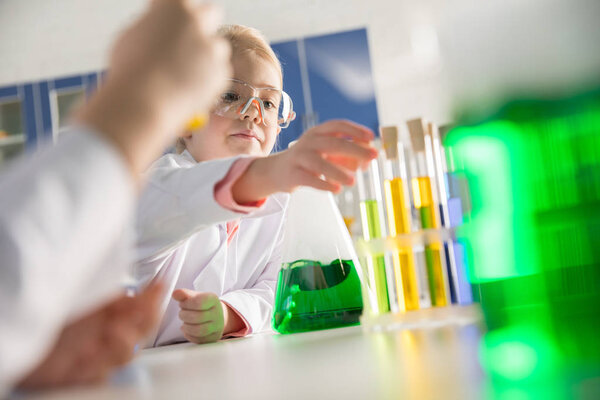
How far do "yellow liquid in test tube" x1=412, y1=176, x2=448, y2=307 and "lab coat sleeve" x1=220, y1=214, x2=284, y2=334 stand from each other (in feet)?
0.71

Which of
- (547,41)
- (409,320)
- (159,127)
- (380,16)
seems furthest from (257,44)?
(380,16)

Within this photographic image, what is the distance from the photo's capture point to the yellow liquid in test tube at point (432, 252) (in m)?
0.71

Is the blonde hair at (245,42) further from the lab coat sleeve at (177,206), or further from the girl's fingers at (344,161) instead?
the girl's fingers at (344,161)

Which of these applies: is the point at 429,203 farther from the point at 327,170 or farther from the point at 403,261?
the point at 327,170

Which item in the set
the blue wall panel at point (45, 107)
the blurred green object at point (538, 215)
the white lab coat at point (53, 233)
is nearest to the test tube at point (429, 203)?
the blurred green object at point (538, 215)

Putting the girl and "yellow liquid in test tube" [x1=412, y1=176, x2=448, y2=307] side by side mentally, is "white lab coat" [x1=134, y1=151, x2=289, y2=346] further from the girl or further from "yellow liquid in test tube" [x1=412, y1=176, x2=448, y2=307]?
"yellow liquid in test tube" [x1=412, y1=176, x2=448, y2=307]

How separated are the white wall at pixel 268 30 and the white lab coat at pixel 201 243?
9.71ft

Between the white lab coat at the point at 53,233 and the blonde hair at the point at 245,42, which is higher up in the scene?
the blonde hair at the point at 245,42

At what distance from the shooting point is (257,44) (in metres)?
1.32

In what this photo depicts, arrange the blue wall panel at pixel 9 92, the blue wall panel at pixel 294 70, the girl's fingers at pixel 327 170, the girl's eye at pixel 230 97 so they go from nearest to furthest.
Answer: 1. the girl's fingers at pixel 327 170
2. the girl's eye at pixel 230 97
3. the blue wall panel at pixel 294 70
4. the blue wall panel at pixel 9 92

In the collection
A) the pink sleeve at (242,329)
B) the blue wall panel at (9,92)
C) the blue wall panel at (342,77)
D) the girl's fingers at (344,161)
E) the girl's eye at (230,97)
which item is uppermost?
the blue wall panel at (9,92)

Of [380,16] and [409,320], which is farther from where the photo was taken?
[380,16]

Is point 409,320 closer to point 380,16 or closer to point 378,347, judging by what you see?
point 378,347

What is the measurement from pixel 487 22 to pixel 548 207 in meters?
0.18
